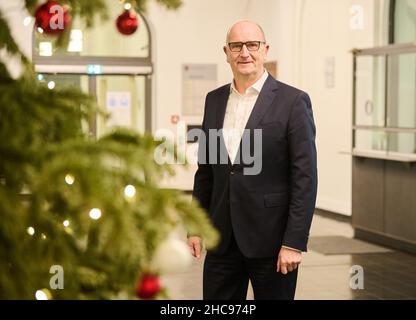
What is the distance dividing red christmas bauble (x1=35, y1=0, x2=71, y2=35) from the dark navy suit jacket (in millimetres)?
1389

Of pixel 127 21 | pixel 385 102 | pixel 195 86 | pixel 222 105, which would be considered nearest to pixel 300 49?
pixel 195 86

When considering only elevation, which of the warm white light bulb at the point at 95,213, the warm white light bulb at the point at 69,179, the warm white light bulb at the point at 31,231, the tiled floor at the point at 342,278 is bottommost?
the tiled floor at the point at 342,278

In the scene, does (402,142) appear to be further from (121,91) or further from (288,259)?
(121,91)

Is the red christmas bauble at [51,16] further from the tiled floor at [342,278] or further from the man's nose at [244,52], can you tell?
the tiled floor at [342,278]

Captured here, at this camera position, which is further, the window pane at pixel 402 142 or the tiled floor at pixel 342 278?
the window pane at pixel 402 142

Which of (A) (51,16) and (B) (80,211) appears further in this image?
(A) (51,16)

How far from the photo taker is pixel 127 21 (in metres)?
1.93

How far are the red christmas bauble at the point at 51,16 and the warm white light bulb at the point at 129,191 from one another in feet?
1.50

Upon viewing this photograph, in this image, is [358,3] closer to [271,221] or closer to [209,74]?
[209,74]

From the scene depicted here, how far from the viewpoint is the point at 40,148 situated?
4.31ft

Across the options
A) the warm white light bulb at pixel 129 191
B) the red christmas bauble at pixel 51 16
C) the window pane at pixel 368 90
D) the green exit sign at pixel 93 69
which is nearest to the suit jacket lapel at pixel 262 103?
the red christmas bauble at pixel 51 16

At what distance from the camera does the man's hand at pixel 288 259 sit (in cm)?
284

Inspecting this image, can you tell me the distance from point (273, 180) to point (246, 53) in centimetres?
46
